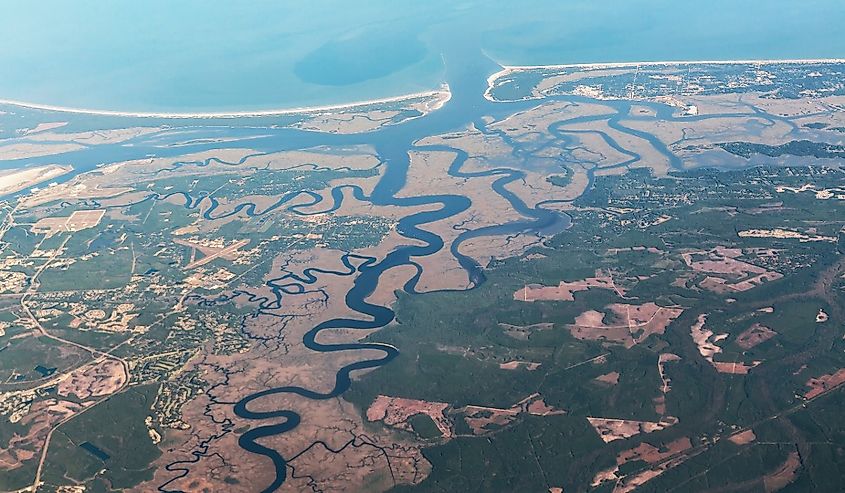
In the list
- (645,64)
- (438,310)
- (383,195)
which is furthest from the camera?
(645,64)

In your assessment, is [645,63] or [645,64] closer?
[645,64]

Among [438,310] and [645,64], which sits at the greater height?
[645,64]

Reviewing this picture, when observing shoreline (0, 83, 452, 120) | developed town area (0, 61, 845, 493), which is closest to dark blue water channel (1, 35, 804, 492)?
developed town area (0, 61, 845, 493)

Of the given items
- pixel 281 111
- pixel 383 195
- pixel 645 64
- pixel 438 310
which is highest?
pixel 645 64

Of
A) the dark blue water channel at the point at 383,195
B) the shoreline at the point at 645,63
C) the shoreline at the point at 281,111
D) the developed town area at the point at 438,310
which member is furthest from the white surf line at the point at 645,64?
the developed town area at the point at 438,310

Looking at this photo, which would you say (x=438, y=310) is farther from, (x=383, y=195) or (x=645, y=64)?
(x=645, y=64)

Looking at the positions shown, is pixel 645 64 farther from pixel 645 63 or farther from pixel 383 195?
pixel 383 195

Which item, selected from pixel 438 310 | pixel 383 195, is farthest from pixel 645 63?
pixel 438 310

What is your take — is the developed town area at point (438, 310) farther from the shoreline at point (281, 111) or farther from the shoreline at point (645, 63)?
the shoreline at point (645, 63)

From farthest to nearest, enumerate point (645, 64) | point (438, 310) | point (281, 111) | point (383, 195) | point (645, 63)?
point (645, 63) → point (645, 64) → point (281, 111) → point (383, 195) → point (438, 310)

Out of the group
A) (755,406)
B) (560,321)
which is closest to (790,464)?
(755,406)

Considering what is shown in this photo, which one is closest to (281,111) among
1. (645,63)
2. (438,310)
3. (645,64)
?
(645,64)
